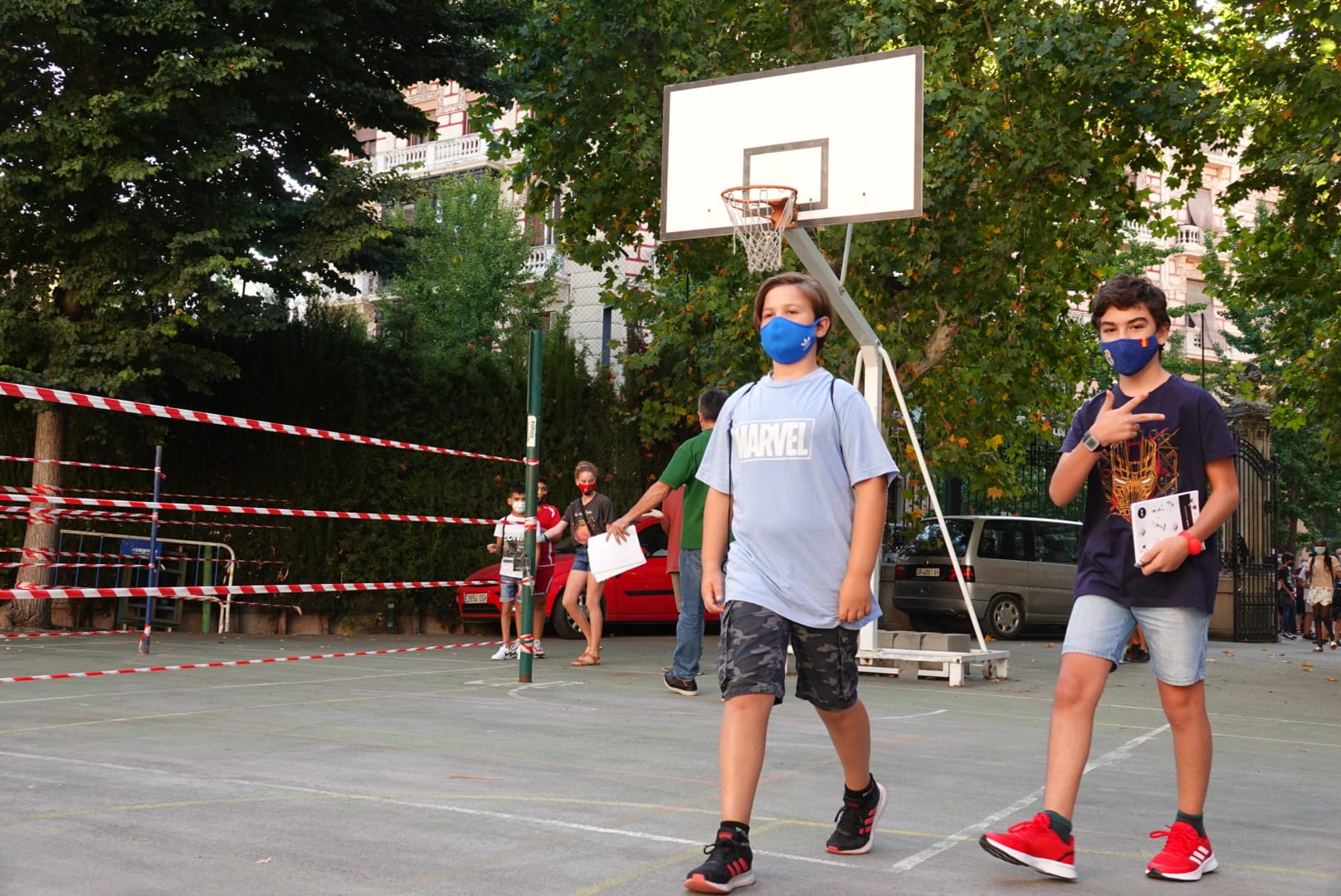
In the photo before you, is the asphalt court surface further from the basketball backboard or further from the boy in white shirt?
the basketball backboard

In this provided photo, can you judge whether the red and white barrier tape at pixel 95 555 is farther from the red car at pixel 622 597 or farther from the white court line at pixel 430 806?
the white court line at pixel 430 806

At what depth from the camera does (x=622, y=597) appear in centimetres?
1738

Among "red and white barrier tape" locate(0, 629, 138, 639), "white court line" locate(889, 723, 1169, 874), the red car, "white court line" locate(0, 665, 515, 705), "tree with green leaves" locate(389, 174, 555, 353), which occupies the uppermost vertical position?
"tree with green leaves" locate(389, 174, 555, 353)

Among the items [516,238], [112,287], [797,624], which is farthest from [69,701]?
[516,238]

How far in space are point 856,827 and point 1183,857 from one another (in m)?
1.01

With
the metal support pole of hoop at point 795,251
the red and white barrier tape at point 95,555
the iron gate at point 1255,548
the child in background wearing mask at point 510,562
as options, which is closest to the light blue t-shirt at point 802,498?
the metal support pole of hoop at point 795,251

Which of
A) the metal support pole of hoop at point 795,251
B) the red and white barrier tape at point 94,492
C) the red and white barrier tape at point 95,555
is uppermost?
the metal support pole of hoop at point 795,251

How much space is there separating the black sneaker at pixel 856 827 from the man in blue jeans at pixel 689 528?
15.6 feet

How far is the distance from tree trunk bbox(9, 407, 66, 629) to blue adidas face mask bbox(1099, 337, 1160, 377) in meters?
13.3

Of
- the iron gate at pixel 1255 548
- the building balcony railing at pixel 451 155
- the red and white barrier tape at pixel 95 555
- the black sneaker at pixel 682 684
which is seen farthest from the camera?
the building balcony railing at pixel 451 155

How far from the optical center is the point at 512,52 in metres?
19.6

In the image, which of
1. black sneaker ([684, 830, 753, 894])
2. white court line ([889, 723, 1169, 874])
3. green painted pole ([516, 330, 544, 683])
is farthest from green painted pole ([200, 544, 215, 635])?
black sneaker ([684, 830, 753, 894])

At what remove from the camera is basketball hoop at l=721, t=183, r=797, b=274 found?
38.2ft

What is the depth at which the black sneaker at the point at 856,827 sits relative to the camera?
15.0 feet
